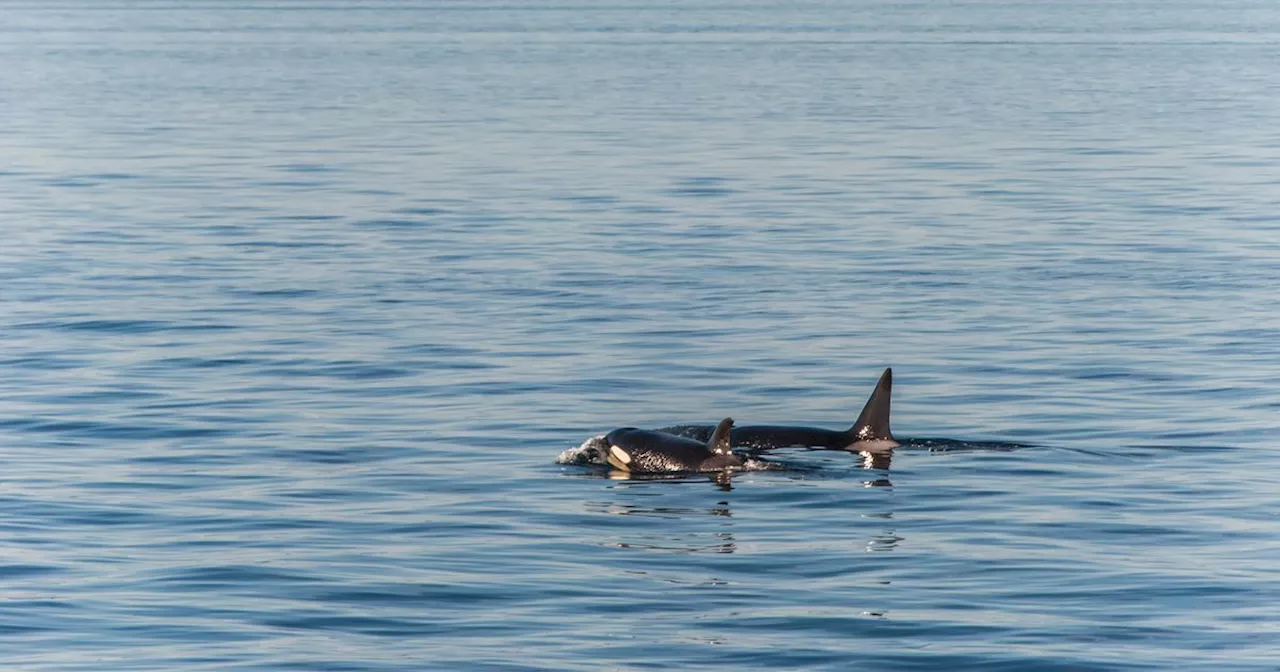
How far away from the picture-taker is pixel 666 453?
1900 centimetres

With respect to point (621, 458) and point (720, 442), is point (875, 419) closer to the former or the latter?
point (720, 442)

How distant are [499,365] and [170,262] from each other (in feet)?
37.2

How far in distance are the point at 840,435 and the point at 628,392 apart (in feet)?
13.0

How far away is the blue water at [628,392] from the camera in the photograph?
14.0 m

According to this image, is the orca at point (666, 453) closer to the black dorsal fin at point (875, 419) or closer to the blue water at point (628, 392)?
the blue water at point (628, 392)

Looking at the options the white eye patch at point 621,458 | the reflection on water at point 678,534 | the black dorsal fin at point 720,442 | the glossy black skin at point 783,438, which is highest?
the glossy black skin at point 783,438

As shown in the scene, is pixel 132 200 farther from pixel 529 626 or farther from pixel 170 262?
pixel 529 626

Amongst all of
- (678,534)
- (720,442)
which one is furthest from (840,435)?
(678,534)

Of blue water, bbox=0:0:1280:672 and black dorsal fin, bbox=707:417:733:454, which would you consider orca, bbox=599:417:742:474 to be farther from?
blue water, bbox=0:0:1280:672

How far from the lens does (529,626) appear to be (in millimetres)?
13773

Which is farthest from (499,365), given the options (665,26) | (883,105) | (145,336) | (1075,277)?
(665,26)

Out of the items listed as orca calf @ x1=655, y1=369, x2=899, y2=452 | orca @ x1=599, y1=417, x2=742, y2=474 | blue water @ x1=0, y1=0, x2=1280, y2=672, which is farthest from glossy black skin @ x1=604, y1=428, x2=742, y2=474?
orca calf @ x1=655, y1=369, x2=899, y2=452

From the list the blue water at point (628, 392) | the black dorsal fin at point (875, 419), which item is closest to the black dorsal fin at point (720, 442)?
the blue water at point (628, 392)

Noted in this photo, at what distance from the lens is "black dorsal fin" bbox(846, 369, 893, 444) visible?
760 inches
